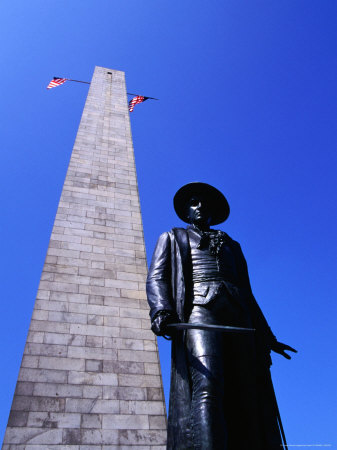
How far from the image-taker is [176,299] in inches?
146

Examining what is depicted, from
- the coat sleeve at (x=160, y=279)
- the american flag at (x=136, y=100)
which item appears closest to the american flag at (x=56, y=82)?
the american flag at (x=136, y=100)

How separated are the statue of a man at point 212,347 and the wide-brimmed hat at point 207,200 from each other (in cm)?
41

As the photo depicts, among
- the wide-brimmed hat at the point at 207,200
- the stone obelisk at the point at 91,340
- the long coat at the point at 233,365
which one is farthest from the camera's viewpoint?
the stone obelisk at the point at 91,340

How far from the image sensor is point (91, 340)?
6648 mm

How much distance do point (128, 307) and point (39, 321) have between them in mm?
1691

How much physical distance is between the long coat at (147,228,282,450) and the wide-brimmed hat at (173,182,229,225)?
657 mm

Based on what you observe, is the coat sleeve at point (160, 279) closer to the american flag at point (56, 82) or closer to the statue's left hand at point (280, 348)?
the statue's left hand at point (280, 348)

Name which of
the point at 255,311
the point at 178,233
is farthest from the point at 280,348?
the point at 178,233

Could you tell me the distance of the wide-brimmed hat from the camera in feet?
15.8

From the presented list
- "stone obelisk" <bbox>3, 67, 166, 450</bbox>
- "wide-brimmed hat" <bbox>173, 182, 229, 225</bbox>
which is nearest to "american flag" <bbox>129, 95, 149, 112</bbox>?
"stone obelisk" <bbox>3, 67, 166, 450</bbox>

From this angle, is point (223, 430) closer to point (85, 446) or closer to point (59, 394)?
point (85, 446)

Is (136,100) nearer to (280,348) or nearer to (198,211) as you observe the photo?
(198,211)

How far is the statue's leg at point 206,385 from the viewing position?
2.79 metres

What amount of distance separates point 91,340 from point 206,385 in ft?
13.2
